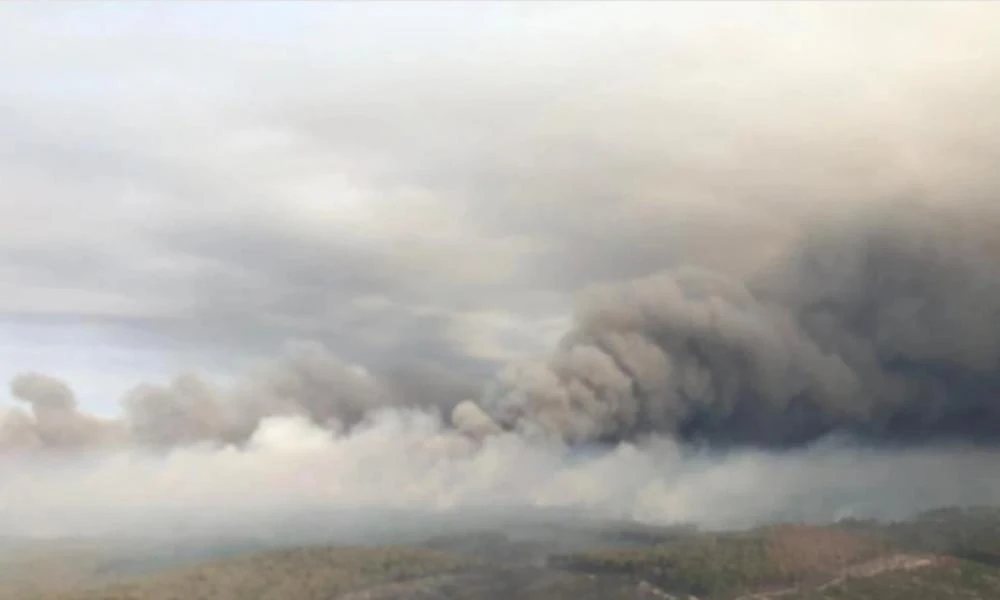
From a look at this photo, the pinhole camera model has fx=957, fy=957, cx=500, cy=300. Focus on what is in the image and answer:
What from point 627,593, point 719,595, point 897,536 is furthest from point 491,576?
point 897,536

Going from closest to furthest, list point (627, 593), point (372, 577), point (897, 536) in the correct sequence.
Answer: point (627, 593) → point (372, 577) → point (897, 536)

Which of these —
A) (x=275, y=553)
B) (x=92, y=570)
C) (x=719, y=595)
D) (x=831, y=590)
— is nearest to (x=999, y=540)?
(x=831, y=590)

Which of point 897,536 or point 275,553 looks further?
point 897,536

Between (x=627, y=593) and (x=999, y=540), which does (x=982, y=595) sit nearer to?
(x=999, y=540)

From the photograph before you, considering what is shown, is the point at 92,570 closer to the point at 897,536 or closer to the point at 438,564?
the point at 438,564

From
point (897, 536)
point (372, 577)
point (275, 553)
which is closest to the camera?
point (372, 577)

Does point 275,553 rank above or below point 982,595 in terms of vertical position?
above

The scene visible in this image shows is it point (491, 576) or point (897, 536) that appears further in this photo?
point (897, 536)

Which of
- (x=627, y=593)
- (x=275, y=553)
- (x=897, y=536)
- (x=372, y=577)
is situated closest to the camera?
(x=627, y=593)
